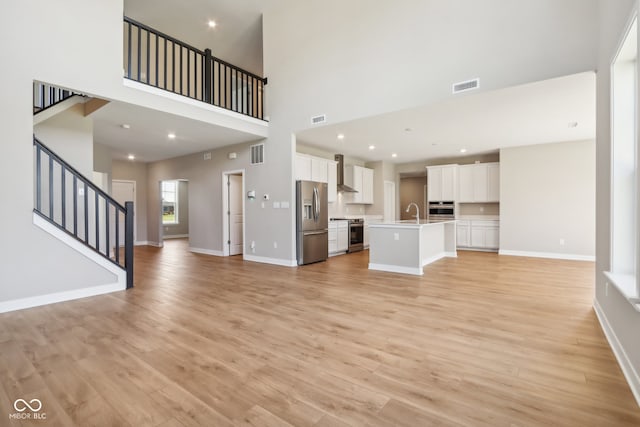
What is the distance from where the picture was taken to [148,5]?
6129 mm

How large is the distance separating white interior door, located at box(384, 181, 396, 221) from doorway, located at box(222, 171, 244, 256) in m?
4.42

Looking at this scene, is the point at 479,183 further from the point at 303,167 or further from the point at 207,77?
the point at 207,77

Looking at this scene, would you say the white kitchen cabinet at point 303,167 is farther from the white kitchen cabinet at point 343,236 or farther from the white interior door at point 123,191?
the white interior door at point 123,191

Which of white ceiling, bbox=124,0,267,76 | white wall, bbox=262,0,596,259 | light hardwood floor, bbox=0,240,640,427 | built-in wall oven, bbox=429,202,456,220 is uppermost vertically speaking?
white ceiling, bbox=124,0,267,76

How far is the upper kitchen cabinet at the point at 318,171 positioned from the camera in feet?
21.6

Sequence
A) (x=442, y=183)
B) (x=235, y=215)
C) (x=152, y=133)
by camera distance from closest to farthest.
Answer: (x=152, y=133), (x=235, y=215), (x=442, y=183)

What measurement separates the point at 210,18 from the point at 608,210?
7430 millimetres

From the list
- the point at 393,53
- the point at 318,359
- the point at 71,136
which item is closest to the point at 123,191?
the point at 71,136

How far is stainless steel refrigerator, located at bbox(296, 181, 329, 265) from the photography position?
6.03m

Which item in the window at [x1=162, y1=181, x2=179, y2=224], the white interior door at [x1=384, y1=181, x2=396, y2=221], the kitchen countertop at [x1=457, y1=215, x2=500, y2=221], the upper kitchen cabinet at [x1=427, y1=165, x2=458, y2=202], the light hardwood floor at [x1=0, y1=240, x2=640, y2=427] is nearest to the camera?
the light hardwood floor at [x1=0, y1=240, x2=640, y2=427]

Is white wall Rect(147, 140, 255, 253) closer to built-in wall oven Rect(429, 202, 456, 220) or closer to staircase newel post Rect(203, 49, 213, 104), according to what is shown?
staircase newel post Rect(203, 49, 213, 104)

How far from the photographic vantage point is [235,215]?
755 cm

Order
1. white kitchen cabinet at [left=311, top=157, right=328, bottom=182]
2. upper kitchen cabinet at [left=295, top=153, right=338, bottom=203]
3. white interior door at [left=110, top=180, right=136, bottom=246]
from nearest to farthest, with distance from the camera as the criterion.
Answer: upper kitchen cabinet at [left=295, top=153, right=338, bottom=203]
white kitchen cabinet at [left=311, top=157, right=328, bottom=182]
white interior door at [left=110, top=180, right=136, bottom=246]

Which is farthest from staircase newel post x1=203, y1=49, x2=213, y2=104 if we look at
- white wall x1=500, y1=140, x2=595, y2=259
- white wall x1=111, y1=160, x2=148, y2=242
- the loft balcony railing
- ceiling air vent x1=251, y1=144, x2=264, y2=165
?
white wall x1=500, y1=140, x2=595, y2=259
